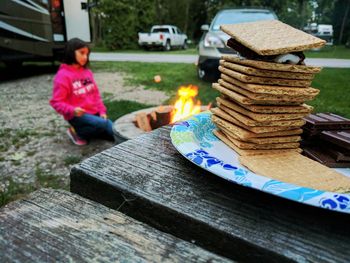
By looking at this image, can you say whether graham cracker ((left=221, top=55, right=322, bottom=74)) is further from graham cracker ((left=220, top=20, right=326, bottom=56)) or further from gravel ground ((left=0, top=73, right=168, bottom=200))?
gravel ground ((left=0, top=73, right=168, bottom=200))

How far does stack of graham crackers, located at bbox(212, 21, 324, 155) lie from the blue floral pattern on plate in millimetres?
75

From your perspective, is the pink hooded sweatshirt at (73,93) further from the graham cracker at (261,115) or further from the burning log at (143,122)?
the graham cracker at (261,115)

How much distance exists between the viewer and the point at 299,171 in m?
1.07

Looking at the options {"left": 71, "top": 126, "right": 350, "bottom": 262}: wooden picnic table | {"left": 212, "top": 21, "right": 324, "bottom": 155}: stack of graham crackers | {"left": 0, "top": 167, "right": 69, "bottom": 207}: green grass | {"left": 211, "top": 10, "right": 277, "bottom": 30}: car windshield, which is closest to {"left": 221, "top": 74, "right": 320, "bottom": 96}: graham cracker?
{"left": 212, "top": 21, "right": 324, "bottom": 155}: stack of graham crackers

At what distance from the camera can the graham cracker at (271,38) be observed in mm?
1078

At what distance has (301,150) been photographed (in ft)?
4.17

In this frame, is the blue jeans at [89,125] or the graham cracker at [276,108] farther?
the blue jeans at [89,125]

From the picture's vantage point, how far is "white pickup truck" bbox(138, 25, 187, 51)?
24.8m

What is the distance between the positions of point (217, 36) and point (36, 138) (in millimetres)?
4676

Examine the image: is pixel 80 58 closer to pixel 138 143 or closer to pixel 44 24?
pixel 138 143

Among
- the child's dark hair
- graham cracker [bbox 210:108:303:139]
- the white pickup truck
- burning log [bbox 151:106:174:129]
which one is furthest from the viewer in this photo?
the white pickup truck

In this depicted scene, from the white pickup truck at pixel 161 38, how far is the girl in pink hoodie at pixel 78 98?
20.9 meters

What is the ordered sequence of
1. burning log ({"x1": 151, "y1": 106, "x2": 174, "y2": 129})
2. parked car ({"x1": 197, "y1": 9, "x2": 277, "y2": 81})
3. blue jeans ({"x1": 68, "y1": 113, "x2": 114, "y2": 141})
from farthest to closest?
1. parked car ({"x1": 197, "y1": 9, "x2": 277, "y2": 81})
2. blue jeans ({"x1": 68, "y1": 113, "x2": 114, "y2": 141})
3. burning log ({"x1": 151, "y1": 106, "x2": 174, "y2": 129})

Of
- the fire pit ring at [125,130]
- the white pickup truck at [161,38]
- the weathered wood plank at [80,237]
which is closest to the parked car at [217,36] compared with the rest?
the fire pit ring at [125,130]
